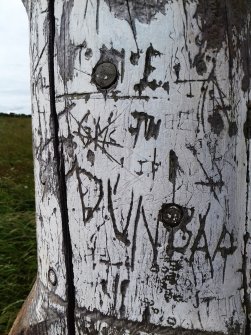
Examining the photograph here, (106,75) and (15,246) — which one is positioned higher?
(106,75)

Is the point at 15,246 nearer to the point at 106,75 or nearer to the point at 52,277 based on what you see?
the point at 52,277

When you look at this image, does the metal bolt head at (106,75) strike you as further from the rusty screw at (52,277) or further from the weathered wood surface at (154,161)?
the rusty screw at (52,277)

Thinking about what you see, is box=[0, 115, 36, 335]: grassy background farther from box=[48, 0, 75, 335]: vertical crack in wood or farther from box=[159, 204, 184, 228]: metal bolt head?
box=[159, 204, 184, 228]: metal bolt head

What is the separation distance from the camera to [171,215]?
1292 mm

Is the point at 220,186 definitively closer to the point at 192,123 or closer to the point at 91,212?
the point at 192,123

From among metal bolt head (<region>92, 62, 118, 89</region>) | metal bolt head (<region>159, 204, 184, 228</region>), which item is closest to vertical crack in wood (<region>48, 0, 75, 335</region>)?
metal bolt head (<region>92, 62, 118, 89</region>)

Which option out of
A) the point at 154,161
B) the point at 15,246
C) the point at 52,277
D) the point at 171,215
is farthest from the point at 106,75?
the point at 15,246

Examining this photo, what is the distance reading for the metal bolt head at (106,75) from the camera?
4.25 feet

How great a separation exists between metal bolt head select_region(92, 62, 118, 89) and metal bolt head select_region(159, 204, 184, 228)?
315 millimetres

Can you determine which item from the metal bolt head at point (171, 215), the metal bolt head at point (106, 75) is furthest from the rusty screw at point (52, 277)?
the metal bolt head at point (106, 75)

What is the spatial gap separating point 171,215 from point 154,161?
133 millimetres

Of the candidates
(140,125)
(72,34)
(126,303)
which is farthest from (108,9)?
(126,303)

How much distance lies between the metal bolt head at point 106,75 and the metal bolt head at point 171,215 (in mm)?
→ 315

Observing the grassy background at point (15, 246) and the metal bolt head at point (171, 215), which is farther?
the grassy background at point (15, 246)
